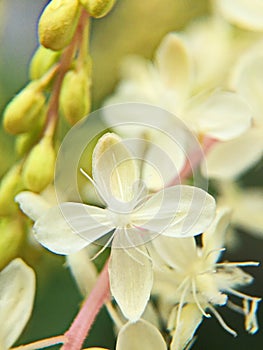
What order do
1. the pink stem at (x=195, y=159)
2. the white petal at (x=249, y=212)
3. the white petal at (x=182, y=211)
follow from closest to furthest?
1. the white petal at (x=182, y=211)
2. the pink stem at (x=195, y=159)
3. the white petal at (x=249, y=212)

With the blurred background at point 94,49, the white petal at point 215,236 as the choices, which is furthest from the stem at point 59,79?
the blurred background at point 94,49

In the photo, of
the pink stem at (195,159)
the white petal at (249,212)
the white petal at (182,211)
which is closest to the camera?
the white petal at (182,211)

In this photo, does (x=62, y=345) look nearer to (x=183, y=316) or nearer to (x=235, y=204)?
(x=183, y=316)

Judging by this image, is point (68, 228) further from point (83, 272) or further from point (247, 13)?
point (247, 13)

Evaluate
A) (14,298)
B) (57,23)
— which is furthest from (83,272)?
(57,23)

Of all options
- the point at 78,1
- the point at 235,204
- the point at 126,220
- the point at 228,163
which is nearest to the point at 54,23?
the point at 78,1

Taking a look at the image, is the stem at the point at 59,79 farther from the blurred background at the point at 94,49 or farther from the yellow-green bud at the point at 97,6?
the blurred background at the point at 94,49

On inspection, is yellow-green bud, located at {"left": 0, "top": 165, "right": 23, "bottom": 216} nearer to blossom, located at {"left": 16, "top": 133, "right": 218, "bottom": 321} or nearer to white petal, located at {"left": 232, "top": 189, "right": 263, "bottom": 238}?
blossom, located at {"left": 16, "top": 133, "right": 218, "bottom": 321}

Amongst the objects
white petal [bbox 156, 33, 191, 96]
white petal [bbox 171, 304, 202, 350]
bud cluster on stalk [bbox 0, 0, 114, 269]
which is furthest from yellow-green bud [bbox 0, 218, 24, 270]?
white petal [bbox 156, 33, 191, 96]
